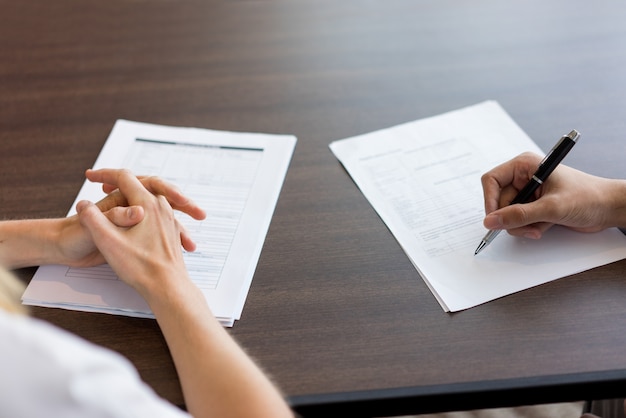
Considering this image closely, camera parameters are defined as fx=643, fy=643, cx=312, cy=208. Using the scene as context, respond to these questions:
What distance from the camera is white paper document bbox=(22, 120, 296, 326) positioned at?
2.63ft

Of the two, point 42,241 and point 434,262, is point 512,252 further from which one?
point 42,241

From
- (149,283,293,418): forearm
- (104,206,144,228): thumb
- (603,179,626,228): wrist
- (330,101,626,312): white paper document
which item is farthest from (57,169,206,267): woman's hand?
(603,179,626,228): wrist

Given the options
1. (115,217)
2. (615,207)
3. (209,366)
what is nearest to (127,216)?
(115,217)

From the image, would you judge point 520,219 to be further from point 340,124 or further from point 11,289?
point 11,289

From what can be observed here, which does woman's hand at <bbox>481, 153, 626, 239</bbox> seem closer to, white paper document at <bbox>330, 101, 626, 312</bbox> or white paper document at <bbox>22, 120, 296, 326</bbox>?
white paper document at <bbox>330, 101, 626, 312</bbox>

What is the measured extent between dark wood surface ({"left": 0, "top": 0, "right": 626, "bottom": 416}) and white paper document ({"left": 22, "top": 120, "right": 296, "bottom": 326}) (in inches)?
0.9

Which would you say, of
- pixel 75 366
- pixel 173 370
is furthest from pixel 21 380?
pixel 173 370

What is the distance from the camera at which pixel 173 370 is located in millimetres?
717

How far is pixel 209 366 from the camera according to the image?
26.9 inches

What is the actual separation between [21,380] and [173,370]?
27cm

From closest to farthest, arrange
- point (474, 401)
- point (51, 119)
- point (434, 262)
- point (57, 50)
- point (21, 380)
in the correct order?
point (21, 380) < point (474, 401) < point (434, 262) < point (51, 119) < point (57, 50)

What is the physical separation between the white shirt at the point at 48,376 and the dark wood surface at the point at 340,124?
0.78 ft

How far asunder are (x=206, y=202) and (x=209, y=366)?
31 cm

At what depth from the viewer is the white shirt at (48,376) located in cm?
45
